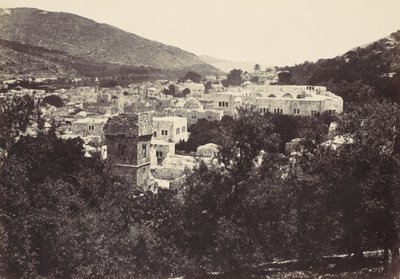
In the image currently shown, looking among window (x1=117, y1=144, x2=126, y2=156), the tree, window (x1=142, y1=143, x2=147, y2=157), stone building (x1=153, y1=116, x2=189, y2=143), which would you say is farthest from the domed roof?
window (x1=117, y1=144, x2=126, y2=156)

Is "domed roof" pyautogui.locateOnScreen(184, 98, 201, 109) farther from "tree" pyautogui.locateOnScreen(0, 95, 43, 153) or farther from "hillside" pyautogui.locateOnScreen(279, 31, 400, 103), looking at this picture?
"tree" pyautogui.locateOnScreen(0, 95, 43, 153)

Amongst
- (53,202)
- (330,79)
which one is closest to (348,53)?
(330,79)

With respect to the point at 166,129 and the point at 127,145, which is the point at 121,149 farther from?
the point at 166,129

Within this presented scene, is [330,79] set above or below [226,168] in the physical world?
above

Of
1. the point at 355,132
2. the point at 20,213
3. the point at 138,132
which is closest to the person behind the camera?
the point at 20,213

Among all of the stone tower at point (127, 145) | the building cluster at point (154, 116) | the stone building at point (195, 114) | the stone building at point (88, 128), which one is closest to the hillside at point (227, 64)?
the building cluster at point (154, 116)

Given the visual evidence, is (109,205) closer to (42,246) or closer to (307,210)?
(42,246)

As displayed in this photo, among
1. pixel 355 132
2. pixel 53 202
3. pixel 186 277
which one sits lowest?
pixel 186 277
